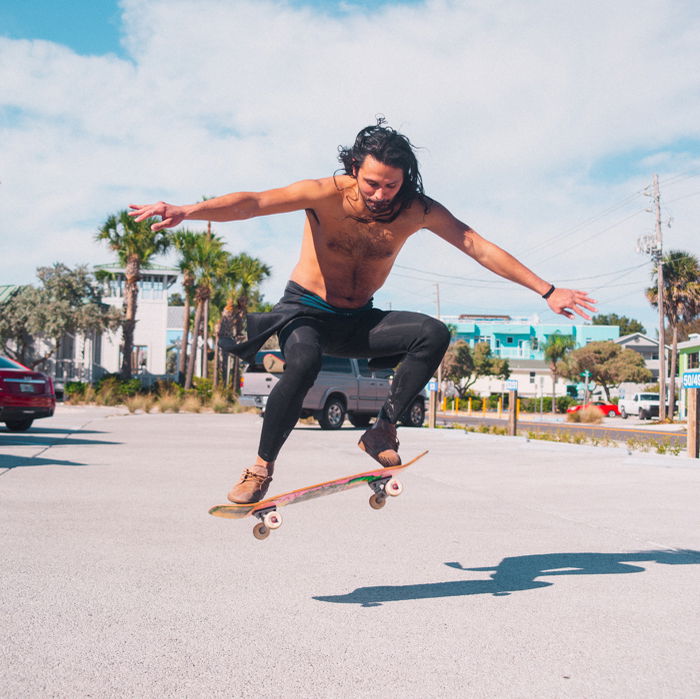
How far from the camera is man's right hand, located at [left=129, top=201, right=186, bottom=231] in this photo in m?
3.59

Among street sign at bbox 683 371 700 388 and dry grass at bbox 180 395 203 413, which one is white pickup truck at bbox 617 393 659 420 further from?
street sign at bbox 683 371 700 388

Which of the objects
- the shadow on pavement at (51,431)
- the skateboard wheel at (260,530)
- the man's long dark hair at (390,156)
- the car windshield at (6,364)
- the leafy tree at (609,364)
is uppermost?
the leafy tree at (609,364)

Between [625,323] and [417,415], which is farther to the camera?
[625,323]

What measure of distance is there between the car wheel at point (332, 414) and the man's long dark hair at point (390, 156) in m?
16.3

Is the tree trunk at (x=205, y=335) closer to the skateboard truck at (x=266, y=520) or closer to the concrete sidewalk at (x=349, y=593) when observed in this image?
the concrete sidewalk at (x=349, y=593)

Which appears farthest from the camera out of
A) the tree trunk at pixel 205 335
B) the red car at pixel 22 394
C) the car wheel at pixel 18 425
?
the tree trunk at pixel 205 335

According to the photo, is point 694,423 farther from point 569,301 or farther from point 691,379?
point 569,301

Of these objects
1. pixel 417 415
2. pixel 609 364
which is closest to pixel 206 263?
pixel 417 415

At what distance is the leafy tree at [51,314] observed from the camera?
36719 millimetres

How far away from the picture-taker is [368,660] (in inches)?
117

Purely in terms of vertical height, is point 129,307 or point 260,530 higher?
point 129,307

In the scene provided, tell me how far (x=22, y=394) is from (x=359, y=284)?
11.5 metres

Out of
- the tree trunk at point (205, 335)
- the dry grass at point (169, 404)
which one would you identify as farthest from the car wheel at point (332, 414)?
the tree trunk at point (205, 335)

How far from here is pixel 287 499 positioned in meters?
3.96
